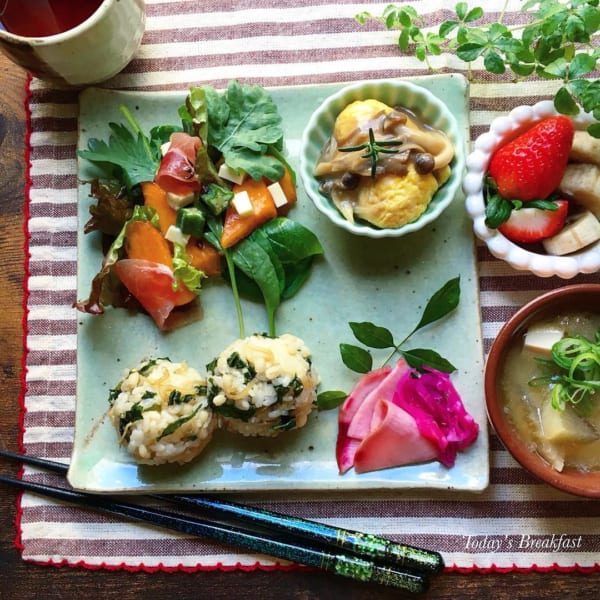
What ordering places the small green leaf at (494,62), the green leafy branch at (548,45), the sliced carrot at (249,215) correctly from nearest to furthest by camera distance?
the green leafy branch at (548,45) → the small green leaf at (494,62) → the sliced carrot at (249,215)

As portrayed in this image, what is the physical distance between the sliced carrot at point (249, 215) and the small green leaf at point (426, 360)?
60 cm

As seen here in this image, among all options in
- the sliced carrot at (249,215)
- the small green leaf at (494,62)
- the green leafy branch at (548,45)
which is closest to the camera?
the green leafy branch at (548,45)

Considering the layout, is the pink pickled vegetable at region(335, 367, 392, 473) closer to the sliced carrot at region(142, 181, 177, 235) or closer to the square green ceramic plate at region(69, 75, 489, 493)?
the square green ceramic plate at region(69, 75, 489, 493)

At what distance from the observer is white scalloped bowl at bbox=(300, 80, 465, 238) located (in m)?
2.04

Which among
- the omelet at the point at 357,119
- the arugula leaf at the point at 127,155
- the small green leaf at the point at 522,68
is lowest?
the arugula leaf at the point at 127,155

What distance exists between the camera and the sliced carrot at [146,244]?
2107 millimetres

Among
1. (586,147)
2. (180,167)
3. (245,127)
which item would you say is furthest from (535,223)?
(180,167)

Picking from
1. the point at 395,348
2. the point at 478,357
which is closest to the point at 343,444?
the point at 395,348

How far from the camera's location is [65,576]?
2234mm

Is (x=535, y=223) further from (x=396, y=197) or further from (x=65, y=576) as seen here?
(x=65, y=576)

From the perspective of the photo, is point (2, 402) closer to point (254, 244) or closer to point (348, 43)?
point (254, 244)

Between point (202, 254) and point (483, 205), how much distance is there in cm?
86

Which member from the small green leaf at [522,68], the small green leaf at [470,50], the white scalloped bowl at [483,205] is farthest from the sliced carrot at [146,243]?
the small green leaf at [522,68]

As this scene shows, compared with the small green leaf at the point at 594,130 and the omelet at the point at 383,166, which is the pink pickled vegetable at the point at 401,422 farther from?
the small green leaf at the point at 594,130
